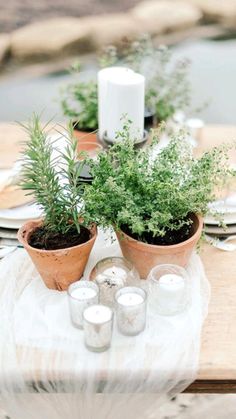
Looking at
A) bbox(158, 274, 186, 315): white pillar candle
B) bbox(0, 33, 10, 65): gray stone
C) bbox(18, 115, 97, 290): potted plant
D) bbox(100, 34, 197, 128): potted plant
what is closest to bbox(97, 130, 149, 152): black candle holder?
bbox(100, 34, 197, 128): potted plant

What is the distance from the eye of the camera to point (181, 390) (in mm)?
915

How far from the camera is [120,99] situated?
1367 mm

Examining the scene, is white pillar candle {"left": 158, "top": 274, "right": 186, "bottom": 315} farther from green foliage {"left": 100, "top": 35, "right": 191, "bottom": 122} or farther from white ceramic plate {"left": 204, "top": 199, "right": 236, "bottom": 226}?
green foliage {"left": 100, "top": 35, "right": 191, "bottom": 122}

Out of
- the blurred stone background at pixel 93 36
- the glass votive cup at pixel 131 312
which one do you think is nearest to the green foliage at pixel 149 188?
the glass votive cup at pixel 131 312

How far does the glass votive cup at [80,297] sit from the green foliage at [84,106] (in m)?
0.70

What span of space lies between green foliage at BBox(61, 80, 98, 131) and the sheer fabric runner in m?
0.72

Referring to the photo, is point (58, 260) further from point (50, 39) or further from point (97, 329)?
point (50, 39)

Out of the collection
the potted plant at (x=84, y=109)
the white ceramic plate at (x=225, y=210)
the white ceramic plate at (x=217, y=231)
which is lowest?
the white ceramic plate at (x=217, y=231)

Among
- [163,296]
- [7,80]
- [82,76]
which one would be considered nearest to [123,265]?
[163,296]

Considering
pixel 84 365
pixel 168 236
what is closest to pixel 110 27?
pixel 168 236

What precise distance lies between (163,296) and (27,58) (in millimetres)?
3378

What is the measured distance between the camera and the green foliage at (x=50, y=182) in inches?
38.4

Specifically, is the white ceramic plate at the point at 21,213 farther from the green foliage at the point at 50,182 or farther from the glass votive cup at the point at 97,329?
the glass votive cup at the point at 97,329

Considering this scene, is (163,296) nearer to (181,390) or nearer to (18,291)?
(181,390)
